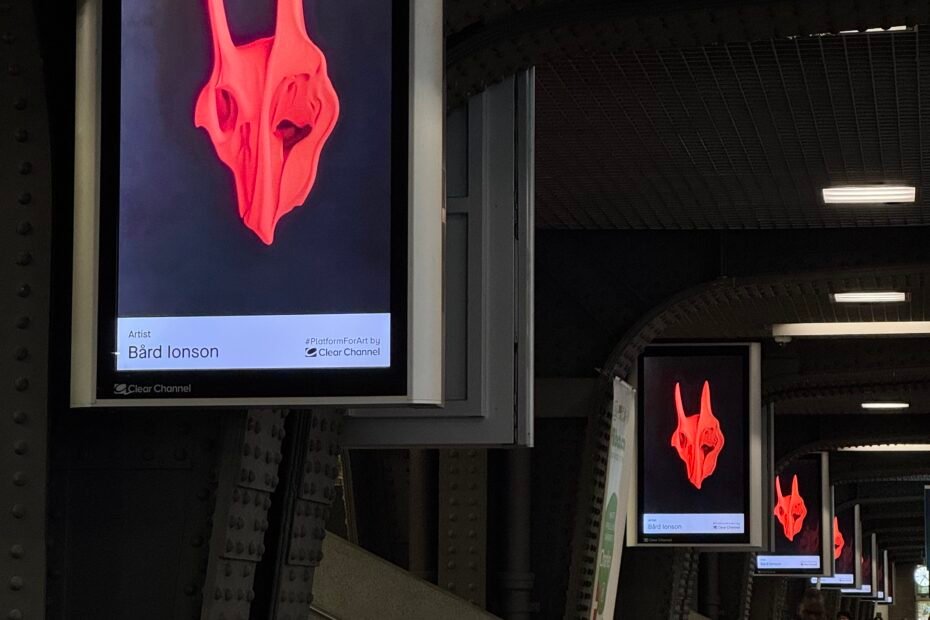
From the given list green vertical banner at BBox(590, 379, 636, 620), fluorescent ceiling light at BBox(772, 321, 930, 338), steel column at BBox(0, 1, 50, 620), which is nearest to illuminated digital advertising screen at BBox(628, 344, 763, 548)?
green vertical banner at BBox(590, 379, 636, 620)

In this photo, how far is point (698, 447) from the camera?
15.1 metres

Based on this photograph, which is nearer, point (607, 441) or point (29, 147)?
point (29, 147)

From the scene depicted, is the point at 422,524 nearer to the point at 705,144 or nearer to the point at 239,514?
the point at 705,144

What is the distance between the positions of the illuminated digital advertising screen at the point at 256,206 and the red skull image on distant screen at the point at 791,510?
21.2m

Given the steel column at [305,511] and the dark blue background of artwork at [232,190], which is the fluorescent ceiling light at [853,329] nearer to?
the steel column at [305,511]

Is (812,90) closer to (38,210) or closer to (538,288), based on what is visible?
(538,288)

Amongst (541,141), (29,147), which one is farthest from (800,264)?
(29,147)

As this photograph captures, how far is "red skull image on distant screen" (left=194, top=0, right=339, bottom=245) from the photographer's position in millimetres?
4836

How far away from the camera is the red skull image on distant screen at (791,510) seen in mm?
25611

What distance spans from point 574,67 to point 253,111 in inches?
187

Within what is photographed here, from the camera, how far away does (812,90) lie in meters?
9.81

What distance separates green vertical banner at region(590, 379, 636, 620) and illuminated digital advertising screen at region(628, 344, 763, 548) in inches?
73.1

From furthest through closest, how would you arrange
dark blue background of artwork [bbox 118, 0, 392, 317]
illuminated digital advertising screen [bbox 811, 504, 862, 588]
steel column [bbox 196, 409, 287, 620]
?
1. illuminated digital advertising screen [bbox 811, 504, 862, 588]
2. steel column [bbox 196, 409, 287, 620]
3. dark blue background of artwork [bbox 118, 0, 392, 317]

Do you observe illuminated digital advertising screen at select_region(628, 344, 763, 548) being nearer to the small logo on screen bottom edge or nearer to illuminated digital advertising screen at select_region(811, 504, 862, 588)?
the small logo on screen bottom edge
